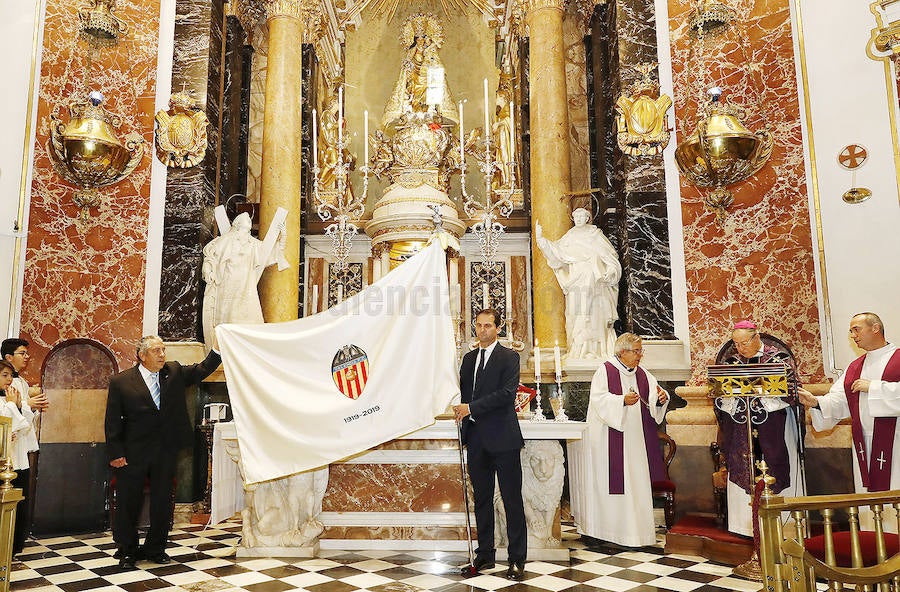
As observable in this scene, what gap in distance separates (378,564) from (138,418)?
210cm

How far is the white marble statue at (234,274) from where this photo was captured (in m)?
8.02

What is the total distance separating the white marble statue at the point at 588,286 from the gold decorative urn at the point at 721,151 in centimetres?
131

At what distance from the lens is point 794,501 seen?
284 cm

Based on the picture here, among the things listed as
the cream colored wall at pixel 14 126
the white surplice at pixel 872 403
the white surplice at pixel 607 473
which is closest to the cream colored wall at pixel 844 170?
the white surplice at pixel 872 403

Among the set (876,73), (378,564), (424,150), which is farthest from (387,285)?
(424,150)

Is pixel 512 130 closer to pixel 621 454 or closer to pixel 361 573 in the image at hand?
pixel 621 454

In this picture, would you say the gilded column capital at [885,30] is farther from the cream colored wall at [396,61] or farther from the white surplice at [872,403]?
the cream colored wall at [396,61]

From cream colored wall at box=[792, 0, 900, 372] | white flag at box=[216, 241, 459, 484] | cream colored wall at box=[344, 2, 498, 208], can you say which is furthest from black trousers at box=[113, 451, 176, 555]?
cream colored wall at box=[344, 2, 498, 208]

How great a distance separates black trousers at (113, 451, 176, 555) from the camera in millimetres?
5160

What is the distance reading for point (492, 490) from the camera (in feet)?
16.4

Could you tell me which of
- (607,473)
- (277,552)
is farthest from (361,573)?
(607,473)

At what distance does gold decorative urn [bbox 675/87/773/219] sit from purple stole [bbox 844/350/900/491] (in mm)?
2696

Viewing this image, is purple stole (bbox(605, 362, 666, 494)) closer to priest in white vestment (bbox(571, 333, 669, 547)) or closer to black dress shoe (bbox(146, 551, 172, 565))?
priest in white vestment (bbox(571, 333, 669, 547))

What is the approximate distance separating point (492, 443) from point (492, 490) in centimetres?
36
